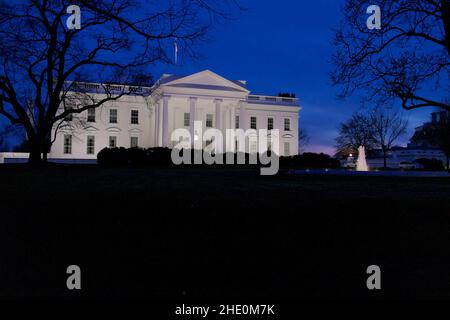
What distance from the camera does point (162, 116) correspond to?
45500 mm

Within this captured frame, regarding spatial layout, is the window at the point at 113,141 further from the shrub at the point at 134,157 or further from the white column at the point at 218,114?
the shrub at the point at 134,157

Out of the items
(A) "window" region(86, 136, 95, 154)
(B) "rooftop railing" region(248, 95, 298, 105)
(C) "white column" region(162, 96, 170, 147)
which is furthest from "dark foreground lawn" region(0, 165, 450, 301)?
(B) "rooftop railing" region(248, 95, 298, 105)

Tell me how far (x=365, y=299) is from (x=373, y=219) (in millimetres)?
3476

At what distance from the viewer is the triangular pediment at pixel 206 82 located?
149ft

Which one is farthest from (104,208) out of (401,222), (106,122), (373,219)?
(106,122)

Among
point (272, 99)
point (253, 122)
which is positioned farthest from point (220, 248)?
point (272, 99)

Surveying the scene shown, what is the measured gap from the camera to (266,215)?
293 inches

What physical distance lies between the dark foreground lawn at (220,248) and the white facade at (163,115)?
3691 cm

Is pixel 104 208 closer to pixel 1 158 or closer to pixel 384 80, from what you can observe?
pixel 384 80

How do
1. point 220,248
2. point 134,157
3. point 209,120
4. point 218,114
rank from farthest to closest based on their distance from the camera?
point 209,120
point 218,114
point 134,157
point 220,248

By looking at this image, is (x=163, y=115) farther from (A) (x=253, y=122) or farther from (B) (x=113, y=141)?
(A) (x=253, y=122)

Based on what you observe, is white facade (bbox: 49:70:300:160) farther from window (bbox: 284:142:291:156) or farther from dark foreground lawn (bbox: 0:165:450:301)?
dark foreground lawn (bbox: 0:165:450:301)

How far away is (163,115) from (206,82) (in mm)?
6968

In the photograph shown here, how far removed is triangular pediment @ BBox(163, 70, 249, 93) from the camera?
149ft
